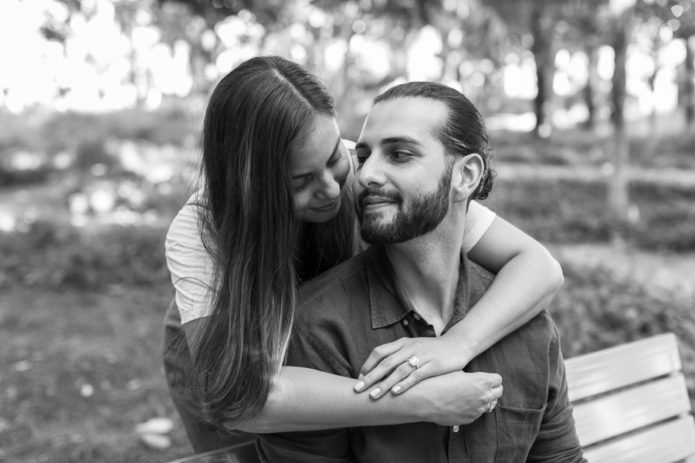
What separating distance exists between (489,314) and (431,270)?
0.21m

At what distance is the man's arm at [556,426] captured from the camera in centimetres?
211

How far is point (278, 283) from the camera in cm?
189

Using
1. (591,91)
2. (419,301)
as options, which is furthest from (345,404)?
(591,91)

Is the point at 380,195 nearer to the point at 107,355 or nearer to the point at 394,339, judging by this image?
the point at 394,339

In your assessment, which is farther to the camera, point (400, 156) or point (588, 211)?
point (588, 211)

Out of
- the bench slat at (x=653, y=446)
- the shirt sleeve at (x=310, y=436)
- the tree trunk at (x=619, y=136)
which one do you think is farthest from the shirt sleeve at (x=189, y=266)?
the tree trunk at (x=619, y=136)

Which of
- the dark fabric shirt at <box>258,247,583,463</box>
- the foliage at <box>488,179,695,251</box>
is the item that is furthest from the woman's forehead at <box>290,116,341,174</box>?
the foliage at <box>488,179,695,251</box>

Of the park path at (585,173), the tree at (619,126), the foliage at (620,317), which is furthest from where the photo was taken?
the park path at (585,173)

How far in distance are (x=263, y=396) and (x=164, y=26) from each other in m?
5.34

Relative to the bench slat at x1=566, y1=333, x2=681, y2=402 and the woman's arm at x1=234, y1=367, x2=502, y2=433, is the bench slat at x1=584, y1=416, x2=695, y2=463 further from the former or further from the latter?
the woman's arm at x1=234, y1=367, x2=502, y2=433

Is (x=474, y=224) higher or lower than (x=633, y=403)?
higher

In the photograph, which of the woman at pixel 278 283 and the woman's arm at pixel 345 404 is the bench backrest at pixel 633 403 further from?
the woman's arm at pixel 345 404

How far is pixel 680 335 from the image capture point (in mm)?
4961

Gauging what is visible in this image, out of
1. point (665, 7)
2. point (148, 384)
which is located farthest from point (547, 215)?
point (148, 384)
